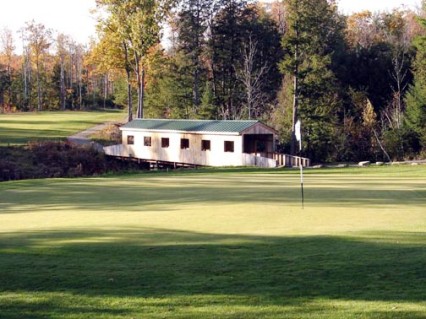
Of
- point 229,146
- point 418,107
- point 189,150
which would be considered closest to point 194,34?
point 189,150

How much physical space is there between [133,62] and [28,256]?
5673 cm

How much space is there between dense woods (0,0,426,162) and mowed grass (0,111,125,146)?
6.21m

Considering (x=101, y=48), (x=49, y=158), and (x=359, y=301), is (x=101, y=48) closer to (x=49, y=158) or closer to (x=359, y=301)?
(x=49, y=158)

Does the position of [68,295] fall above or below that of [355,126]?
below

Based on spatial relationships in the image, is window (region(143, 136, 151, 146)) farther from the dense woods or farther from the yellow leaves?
the yellow leaves

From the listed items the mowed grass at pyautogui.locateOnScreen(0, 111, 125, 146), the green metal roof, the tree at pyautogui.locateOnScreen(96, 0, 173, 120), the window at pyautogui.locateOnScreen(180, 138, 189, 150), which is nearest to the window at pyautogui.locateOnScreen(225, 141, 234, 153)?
the green metal roof

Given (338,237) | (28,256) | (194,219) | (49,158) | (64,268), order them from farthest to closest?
(49,158), (194,219), (338,237), (28,256), (64,268)

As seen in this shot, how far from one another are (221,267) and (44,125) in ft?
212

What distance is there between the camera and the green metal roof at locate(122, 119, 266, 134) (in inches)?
1771

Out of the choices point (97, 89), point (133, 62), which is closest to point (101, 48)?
point (133, 62)

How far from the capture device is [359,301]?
7820 mm

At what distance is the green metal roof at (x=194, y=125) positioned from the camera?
44981mm

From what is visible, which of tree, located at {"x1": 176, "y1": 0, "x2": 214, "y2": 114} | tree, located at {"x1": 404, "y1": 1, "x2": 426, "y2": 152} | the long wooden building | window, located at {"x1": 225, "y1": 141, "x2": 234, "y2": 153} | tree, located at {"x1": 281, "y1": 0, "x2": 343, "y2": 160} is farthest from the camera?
tree, located at {"x1": 176, "y1": 0, "x2": 214, "y2": 114}

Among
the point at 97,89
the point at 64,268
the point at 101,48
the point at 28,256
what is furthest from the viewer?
the point at 97,89
